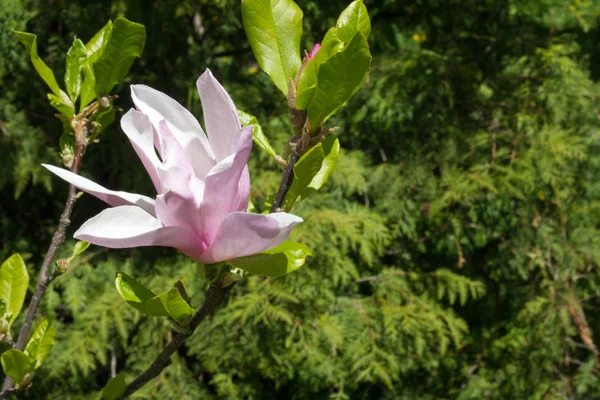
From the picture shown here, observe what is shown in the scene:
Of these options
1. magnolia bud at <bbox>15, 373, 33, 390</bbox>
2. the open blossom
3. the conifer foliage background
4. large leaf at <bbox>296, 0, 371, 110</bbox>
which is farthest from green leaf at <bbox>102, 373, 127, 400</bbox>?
the conifer foliage background

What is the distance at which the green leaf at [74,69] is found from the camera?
0.70 meters

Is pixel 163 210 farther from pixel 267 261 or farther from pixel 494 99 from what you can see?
pixel 494 99

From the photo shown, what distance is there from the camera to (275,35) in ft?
1.78

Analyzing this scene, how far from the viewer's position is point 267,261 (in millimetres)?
485

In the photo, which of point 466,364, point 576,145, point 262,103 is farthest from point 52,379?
point 576,145

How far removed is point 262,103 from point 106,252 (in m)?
0.68

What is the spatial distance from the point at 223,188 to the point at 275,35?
0.51 feet

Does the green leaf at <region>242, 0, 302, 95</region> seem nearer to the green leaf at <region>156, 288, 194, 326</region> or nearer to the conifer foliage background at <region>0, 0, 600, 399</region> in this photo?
the green leaf at <region>156, 288, 194, 326</region>

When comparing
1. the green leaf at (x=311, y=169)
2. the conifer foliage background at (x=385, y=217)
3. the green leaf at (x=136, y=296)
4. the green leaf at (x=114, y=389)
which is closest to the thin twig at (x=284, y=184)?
the green leaf at (x=311, y=169)

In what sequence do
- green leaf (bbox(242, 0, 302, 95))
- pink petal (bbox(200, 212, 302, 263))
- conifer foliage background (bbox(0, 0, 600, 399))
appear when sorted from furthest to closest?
conifer foliage background (bbox(0, 0, 600, 399)), green leaf (bbox(242, 0, 302, 95)), pink petal (bbox(200, 212, 302, 263))

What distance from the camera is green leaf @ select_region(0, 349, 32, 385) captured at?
58cm

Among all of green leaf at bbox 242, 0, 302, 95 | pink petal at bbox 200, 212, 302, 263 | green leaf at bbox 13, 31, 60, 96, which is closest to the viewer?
pink petal at bbox 200, 212, 302, 263

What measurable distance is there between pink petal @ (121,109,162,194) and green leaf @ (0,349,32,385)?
220 millimetres

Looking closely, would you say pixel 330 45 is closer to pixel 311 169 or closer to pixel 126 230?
pixel 311 169
